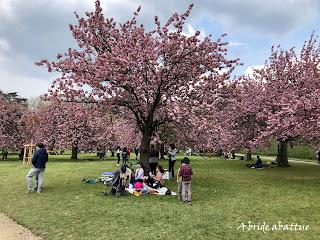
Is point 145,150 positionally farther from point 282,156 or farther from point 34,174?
point 282,156

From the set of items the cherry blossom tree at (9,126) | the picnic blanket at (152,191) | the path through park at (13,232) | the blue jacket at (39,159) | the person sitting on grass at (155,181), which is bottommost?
the path through park at (13,232)

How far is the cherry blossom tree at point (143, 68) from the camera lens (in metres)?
17.5

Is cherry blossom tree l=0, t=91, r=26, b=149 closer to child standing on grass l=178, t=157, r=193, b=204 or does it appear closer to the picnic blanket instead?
the picnic blanket

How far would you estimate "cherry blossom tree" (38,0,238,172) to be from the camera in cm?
1753

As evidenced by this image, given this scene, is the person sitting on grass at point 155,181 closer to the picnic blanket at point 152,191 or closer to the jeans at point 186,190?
the picnic blanket at point 152,191

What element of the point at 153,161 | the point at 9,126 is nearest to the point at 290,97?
the point at 153,161

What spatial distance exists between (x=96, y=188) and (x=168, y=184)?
12.9 feet

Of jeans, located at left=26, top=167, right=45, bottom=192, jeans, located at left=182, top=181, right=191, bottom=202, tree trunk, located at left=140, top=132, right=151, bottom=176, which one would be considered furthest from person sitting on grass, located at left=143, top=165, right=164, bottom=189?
jeans, located at left=26, top=167, right=45, bottom=192

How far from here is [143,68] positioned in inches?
718

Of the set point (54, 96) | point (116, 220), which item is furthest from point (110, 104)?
point (116, 220)

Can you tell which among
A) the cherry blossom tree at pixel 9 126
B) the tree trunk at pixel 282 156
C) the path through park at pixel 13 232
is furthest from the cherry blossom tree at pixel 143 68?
the cherry blossom tree at pixel 9 126

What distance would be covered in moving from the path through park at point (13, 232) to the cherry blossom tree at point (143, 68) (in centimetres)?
819

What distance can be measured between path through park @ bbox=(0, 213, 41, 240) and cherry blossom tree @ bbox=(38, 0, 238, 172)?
819 cm

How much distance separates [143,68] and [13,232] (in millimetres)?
10329
